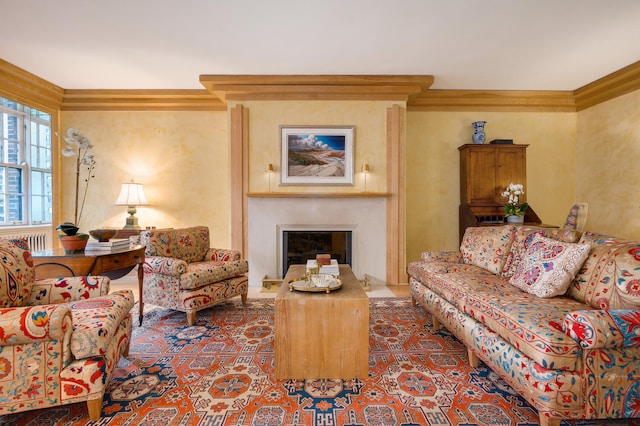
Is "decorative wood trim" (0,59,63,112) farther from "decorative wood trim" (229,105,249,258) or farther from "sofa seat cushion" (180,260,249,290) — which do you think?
"sofa seat cushion" (180,260,249,290)

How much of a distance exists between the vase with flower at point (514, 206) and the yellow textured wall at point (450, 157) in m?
0.71

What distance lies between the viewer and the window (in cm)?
420

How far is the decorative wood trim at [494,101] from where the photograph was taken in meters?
4.86

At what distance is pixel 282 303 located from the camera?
79.7 inches

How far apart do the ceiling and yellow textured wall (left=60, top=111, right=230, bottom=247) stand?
2.10 feet

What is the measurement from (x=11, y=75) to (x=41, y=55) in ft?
2.56

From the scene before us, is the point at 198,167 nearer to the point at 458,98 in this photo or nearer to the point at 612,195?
the point at 458,98

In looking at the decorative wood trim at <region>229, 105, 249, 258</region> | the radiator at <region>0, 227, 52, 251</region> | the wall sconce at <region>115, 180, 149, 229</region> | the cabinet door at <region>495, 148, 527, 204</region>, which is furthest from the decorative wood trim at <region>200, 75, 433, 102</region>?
the radiator at <region>0, 227, 52, 251</region>

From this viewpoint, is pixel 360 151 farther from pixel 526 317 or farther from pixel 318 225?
pixel 526 317

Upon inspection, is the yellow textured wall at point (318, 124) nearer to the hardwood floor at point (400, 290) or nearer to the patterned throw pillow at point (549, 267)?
the hardwood floor at point (400, 290)

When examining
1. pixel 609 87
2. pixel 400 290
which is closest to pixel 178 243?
pixel 400 290

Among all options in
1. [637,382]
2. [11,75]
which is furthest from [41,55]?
Result: [637,382]

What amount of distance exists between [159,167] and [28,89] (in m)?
1.89

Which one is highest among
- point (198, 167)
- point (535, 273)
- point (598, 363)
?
point (198, 167)
